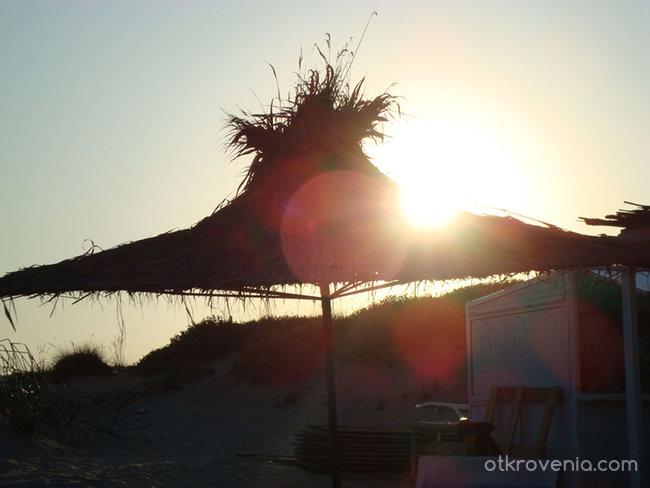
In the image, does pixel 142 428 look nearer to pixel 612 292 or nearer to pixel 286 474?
pixel 286 474

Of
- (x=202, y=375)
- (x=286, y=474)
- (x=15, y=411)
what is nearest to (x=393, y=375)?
(x=202, y=375)

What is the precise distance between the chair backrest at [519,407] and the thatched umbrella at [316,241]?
8.85 feet

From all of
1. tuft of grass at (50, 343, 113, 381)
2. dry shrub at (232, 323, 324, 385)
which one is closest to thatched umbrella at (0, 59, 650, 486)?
dry shrub at (232, 323, 324, 385)

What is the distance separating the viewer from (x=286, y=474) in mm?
10859

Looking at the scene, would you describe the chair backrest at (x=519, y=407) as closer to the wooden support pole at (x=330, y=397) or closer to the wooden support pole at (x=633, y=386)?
the wooden support pole at (x=633, y=386)

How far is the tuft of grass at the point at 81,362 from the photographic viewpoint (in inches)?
1016

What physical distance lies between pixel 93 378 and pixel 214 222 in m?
19.9

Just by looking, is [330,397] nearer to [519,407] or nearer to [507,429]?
[519,407]

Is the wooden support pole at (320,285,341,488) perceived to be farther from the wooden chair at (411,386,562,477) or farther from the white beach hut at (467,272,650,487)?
the white beach hut at (467,272,650,487)

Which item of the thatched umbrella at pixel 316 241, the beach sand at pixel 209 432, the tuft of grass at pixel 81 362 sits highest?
the thatched umbrella at pixel 316 241

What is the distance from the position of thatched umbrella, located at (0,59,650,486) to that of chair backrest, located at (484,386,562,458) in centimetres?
270

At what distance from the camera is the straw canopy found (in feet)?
20.4

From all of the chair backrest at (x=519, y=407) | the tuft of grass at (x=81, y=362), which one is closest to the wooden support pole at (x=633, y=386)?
the chair backrest at (x=519, y=407)

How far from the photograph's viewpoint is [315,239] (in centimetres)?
643
